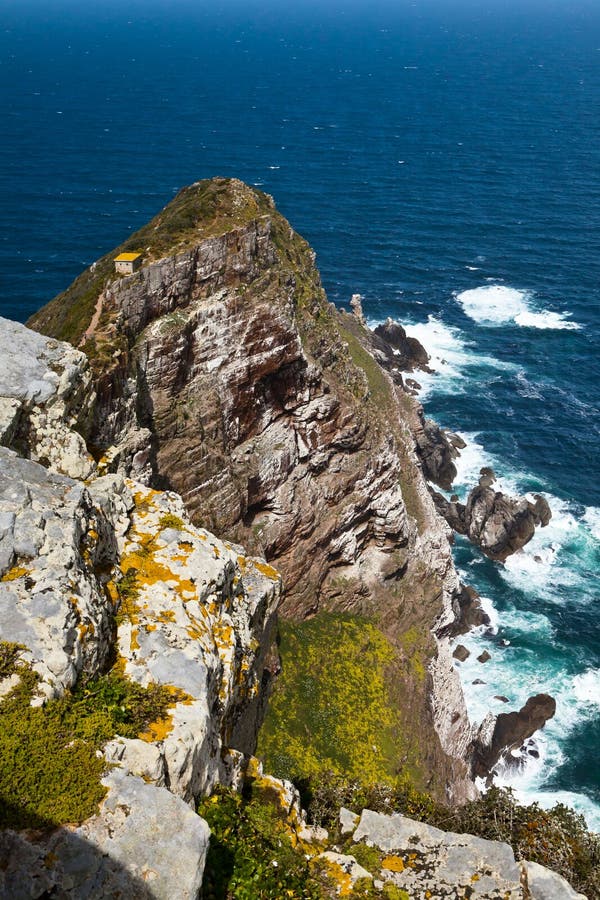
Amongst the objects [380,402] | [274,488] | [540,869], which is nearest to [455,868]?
[540,869]

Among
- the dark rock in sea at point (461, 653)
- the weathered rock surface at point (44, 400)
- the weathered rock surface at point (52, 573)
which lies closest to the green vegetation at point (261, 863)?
the weathered rock surface at point (52, 573)

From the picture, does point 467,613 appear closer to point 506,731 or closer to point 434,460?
point 506,731

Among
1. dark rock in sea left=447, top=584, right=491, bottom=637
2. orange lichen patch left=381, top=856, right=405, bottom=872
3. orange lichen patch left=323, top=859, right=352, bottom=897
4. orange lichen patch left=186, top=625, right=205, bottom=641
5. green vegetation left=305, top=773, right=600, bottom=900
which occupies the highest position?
orange lichen patch left=186, top=625, right=205, bottom=641

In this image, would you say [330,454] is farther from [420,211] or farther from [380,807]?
[420,211]

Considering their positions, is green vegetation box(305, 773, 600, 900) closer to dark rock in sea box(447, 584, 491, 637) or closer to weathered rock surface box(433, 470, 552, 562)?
dark rock in sea box(447, 584, 491, 637)

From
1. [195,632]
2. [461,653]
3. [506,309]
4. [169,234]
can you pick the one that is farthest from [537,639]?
[506,309]

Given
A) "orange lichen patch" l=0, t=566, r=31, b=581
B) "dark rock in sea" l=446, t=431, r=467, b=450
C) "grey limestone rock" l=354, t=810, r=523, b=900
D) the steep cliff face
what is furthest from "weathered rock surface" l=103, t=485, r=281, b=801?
"dark rock in sea" l=446, t=431, r=467, b=450

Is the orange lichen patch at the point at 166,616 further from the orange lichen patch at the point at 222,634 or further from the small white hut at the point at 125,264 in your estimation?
the small white hut at the point at 125,264
